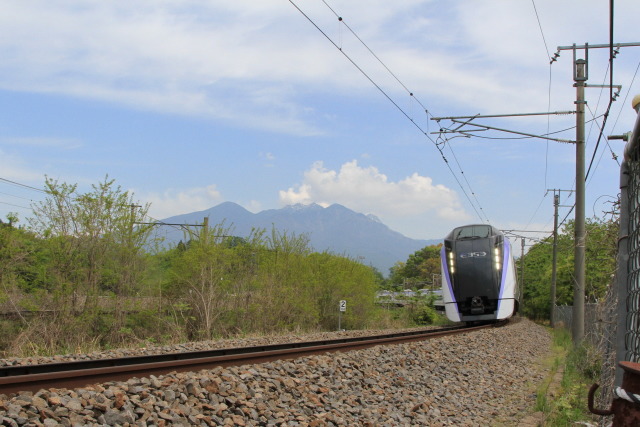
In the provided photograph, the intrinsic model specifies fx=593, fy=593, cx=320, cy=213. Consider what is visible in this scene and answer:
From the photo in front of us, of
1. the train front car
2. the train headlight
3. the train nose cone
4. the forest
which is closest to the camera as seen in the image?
the forest

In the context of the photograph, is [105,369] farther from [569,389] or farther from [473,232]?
[473,232]

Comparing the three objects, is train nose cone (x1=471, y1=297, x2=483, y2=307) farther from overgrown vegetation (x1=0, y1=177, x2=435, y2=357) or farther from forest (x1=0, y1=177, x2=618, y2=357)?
overgrown vegetation (x1=0, y1=177, x2=435, y2=357)

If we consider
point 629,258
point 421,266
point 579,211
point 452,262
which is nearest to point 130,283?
point 452,262

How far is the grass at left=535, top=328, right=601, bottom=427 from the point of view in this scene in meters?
7.94

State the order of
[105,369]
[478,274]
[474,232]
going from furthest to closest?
1. [474,232]
2. [478,274]
3. [105,369]

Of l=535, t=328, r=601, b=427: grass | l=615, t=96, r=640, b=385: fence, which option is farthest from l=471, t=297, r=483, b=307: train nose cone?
l=615, t=96, r=640, b=385: fence

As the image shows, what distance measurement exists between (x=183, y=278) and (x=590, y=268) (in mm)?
28798

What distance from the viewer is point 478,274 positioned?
2153 cm

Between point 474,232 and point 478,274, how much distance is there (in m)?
1.71

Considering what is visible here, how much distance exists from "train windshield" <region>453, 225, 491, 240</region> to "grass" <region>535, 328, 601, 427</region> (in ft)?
22.5

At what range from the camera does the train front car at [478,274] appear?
2156 cm

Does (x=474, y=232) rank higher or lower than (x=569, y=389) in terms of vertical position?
higher

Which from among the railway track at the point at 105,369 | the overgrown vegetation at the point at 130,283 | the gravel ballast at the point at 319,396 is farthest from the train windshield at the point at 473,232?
the railway track at the point at 105,369

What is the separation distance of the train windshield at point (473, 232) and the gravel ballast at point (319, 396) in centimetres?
981
